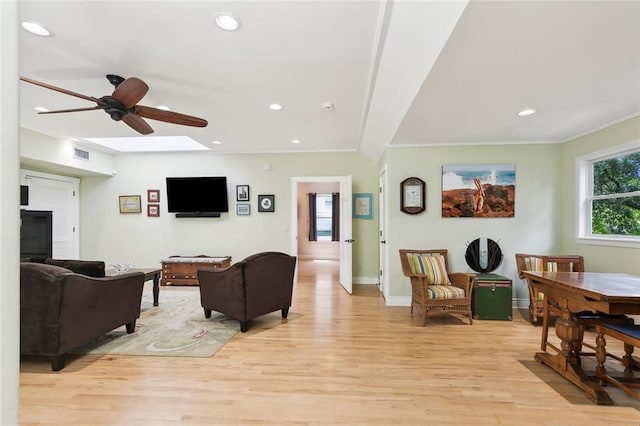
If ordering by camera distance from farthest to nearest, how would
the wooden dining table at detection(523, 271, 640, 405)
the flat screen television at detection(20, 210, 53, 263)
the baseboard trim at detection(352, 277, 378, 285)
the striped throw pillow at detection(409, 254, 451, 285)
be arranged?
the baseboard trim at detection(352, 277, 378, 285) → the flat screen television at detection(20, 210, 53, 263) → the striped throw pillow at detection(409, 254, 451, 285) → the wooden dining table at detection(523, 271, 640, 405)

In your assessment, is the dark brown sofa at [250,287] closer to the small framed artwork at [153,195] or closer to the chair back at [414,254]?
the chair back at [414,254]

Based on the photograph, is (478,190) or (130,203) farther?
(130,203)

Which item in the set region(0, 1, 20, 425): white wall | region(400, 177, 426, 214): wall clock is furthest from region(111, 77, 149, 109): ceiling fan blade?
region(400, 177, 426, 214): wall clock

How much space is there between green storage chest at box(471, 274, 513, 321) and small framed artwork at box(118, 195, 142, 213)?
6.33 m

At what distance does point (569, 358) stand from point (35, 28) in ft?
15.5

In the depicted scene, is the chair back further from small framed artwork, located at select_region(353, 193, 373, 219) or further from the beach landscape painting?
small framed artwork, located at select_region(353, 193, 373, 219)

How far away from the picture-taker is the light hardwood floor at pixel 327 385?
74.8 inches

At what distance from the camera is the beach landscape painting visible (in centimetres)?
424

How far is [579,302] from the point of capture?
2217mm

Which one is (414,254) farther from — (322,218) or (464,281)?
(322,218)

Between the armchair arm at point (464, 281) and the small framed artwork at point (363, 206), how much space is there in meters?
2.17

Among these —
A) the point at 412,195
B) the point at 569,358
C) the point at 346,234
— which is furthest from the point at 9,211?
the point at 346,234

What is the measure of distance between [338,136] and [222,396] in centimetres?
391

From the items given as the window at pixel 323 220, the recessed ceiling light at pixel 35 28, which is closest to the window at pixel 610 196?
the recessed ceiling light at pixel 35 28
